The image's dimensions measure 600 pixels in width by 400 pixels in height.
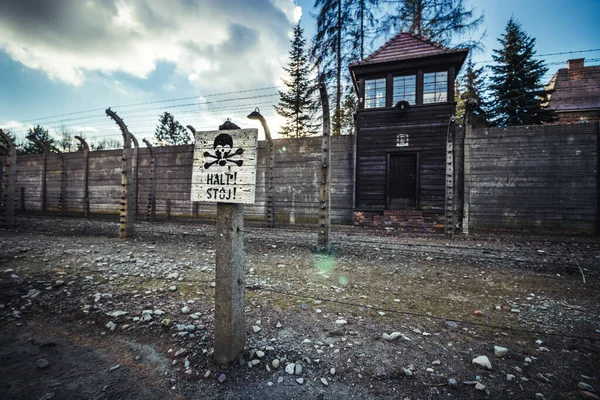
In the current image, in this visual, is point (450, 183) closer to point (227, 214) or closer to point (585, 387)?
point (585, 387)

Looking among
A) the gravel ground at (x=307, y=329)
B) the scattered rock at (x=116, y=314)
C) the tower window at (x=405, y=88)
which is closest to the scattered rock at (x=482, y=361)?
the gravel ground at (x=307, y=329)

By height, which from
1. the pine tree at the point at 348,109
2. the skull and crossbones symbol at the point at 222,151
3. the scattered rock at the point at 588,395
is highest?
the pine tree at the point at 348,109

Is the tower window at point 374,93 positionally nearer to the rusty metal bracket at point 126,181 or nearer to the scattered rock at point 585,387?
the rusty metal bracket at point 126,181

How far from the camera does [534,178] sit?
8539mm

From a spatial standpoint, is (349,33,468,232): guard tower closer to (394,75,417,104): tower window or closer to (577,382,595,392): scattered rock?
(394,75,417,104): tower window

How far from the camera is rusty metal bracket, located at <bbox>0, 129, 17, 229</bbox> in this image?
8133 mm

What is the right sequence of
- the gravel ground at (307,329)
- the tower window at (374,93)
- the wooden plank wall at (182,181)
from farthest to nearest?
1. the wooden plank wall at (182,181)
2. the tower window at (374,93)
3. the gravel ground at (307,329)

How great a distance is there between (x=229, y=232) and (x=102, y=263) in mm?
3992

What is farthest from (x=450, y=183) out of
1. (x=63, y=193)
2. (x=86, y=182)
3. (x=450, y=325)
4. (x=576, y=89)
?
(x=576, y=89)

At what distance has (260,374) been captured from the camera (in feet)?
6.13

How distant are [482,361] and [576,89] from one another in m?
31.0

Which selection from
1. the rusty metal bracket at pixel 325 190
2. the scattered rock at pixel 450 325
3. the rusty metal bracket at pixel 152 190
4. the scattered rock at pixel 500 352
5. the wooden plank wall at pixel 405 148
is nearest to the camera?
the scattered rock at pixel 500 352

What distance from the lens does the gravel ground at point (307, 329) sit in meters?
1.77

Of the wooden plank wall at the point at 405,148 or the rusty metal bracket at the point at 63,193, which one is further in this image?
the rusty metal bracket at the point at 63,193
